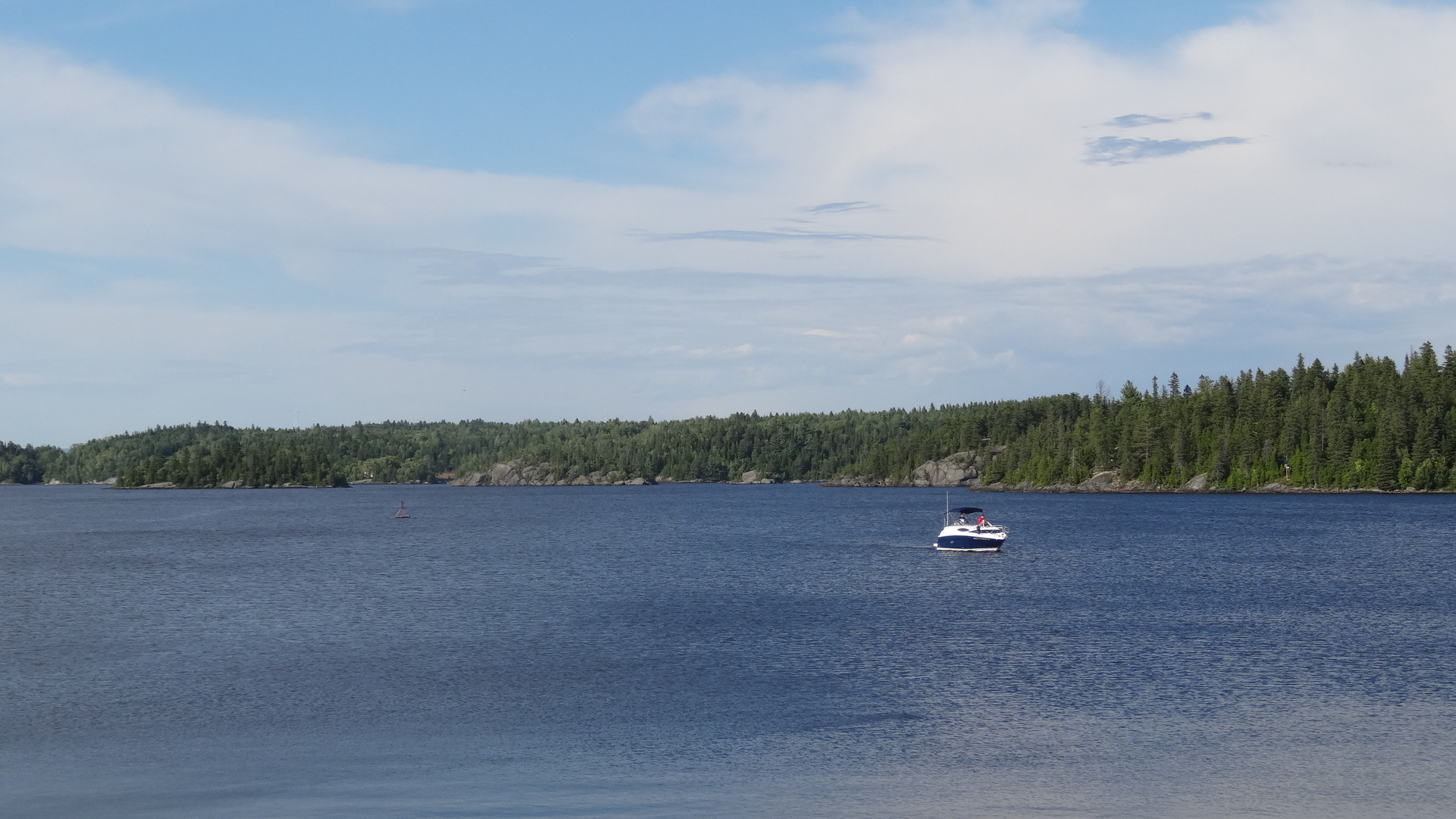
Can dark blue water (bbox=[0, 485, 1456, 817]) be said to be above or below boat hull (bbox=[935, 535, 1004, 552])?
below

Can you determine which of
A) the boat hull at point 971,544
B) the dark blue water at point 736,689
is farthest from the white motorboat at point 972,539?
the dark blue water at point 736,689

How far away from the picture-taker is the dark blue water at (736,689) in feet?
90.8

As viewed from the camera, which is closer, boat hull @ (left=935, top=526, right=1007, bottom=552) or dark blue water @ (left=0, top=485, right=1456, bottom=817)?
dark blue water @ (left=0, top=485, right=1456, bottom=817)

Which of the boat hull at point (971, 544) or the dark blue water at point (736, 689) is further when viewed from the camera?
the boat hull at point (971, 544)

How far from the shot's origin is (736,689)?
40.8 m

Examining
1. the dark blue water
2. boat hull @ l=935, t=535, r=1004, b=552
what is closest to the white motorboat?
boat hull @ l=935, t=535, r=1004, b=552

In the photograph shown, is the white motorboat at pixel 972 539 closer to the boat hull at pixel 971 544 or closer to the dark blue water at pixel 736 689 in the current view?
the boat hull at pixel 971 544

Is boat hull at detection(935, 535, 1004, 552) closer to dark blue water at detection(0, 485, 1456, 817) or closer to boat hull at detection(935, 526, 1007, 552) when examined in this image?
boat hull at detection(935, 526, 1007, 552)

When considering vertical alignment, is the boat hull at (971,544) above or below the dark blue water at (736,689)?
above

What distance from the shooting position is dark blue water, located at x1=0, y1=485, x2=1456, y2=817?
90.8 ft

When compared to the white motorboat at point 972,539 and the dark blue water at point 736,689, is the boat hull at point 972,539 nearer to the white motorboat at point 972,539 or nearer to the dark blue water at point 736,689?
the white motorboat at point 972,539

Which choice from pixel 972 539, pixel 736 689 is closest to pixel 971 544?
pixel 972 539

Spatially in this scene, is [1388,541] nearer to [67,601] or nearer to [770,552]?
[770,552]

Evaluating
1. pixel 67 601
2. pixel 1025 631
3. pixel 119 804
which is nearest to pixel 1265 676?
pixel 1025 631
